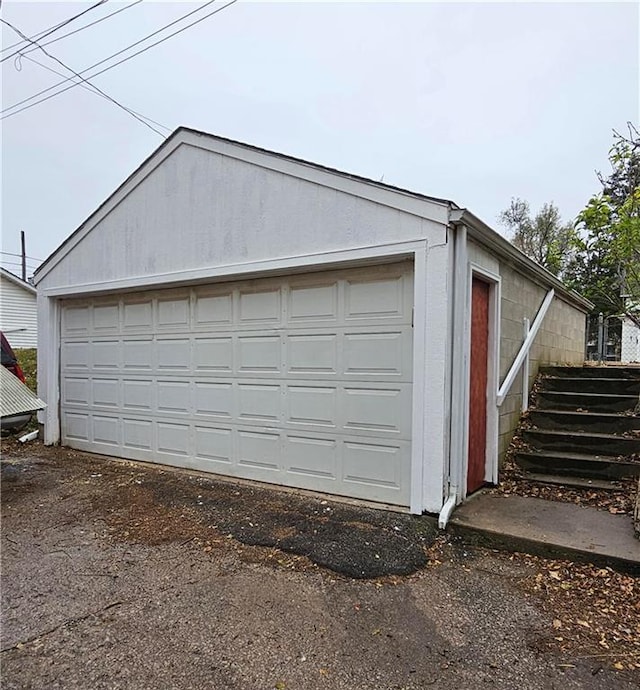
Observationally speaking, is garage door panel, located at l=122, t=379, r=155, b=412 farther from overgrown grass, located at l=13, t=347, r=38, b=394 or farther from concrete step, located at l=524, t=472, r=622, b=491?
overgrown grass, located at l=13, t=347, r=38, b=394

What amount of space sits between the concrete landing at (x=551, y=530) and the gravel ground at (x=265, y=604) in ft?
0.51

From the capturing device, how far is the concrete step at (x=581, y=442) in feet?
15.1

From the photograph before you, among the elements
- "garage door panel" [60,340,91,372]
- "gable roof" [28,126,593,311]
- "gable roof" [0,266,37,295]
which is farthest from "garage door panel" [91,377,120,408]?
"gable roof" [0,266,37,295]

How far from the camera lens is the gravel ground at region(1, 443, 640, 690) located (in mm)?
2053

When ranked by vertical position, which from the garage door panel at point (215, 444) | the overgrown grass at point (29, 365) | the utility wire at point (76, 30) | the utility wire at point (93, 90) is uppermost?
the utility wire at point (76, 30)

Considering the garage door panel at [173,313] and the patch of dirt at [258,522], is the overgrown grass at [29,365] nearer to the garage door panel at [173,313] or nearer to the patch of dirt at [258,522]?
the garage door panel at [173,313]

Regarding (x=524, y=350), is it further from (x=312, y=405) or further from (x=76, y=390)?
(x=76, y=390)

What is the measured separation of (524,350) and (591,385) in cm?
129

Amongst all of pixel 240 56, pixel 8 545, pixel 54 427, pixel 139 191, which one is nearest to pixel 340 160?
pixel 240 56

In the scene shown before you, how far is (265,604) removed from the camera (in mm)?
2631

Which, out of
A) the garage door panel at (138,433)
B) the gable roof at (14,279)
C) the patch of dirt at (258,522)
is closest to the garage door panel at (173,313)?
the garage door panel at (138,433)

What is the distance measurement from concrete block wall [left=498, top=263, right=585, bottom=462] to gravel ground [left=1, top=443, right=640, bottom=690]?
2.04 metres

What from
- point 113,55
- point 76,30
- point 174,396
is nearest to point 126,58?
point 113,55

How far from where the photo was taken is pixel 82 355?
265 inches
